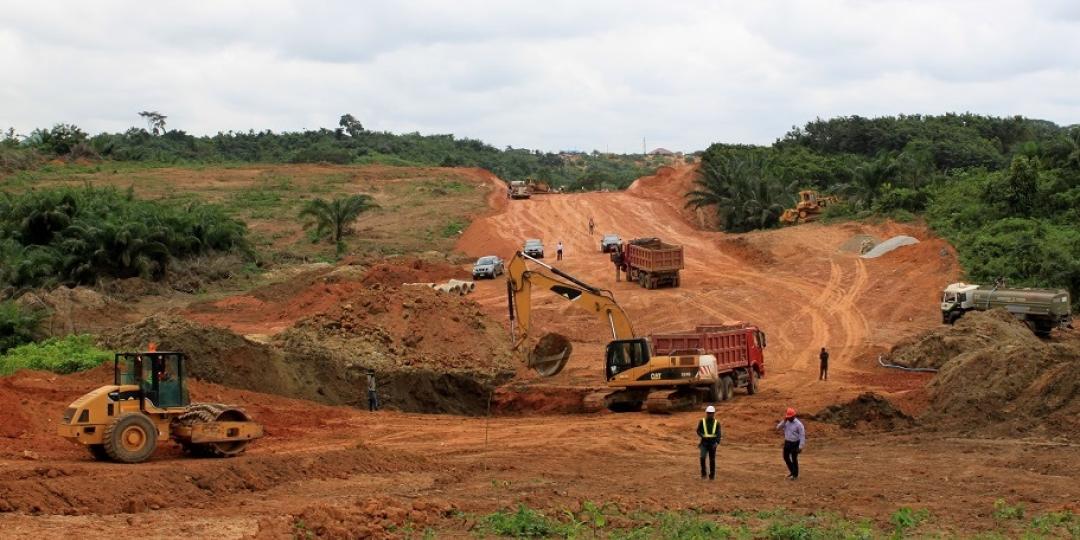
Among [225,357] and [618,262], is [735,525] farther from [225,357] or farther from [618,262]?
[618,262]

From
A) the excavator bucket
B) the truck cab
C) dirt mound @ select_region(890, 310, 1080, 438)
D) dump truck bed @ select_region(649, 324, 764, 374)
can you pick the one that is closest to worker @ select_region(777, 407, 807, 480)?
dirt mound @ select_region(890, 310, 1080, 438)

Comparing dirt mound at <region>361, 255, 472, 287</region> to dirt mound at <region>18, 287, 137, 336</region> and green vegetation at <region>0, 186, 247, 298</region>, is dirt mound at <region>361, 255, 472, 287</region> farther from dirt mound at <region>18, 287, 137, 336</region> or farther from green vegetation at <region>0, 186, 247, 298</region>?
dirt mound at <region>18, 287, 137, 336</region>

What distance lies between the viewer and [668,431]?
91.9 ft

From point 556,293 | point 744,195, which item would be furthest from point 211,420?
point 744,195

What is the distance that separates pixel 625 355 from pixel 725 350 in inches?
147

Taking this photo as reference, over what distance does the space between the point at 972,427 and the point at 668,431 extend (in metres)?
6.77

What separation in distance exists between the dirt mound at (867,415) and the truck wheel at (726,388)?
366 centimetres

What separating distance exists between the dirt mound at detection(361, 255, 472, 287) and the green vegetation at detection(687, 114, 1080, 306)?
2202 cm

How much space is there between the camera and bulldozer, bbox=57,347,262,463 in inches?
839

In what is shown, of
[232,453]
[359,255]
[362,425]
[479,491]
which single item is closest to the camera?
[479,491]

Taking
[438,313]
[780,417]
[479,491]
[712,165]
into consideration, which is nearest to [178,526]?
[479,491]

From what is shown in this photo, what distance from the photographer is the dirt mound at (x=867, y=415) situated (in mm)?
28453

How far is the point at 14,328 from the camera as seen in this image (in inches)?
1558

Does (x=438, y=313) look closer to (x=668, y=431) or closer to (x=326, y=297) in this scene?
(x=326, y=297)
